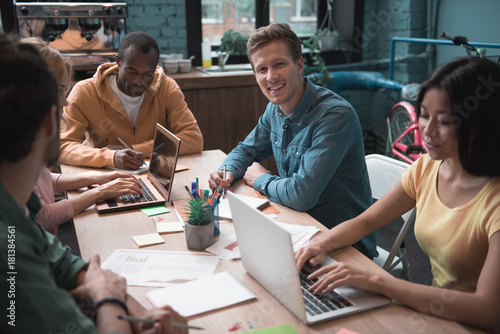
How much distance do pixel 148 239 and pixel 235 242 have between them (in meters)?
0.27

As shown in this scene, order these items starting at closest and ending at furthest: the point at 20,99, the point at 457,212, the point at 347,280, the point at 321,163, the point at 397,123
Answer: the point at 20,99 < the point at 347,280 < the point at 457,212 < the point at 321,163 < the point at 397,123

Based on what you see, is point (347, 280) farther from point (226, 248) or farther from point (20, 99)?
point (20, 99)

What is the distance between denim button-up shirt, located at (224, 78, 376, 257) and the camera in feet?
5.89

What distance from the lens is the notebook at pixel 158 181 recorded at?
5.90 ft

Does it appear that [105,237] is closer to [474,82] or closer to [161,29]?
[474,82]

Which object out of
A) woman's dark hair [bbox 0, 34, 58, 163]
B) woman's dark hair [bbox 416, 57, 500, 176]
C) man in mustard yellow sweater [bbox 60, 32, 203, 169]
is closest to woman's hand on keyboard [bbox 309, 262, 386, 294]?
woman's dark hair [bbox 416, 57, 500, 176]

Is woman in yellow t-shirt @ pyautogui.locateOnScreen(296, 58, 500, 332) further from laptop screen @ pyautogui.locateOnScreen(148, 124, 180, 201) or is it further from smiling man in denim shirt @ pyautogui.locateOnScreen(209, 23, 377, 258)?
laptop screen @ pyautogui.locateOnScreen(148, 124, 180, 201)

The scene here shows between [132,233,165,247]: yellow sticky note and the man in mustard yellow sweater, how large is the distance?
0.80 meters

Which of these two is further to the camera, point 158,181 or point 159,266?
point 158,181

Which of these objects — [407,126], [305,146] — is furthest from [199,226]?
[407,126]

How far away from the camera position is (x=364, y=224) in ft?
5.05

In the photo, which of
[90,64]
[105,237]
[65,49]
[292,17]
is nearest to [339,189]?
[105,237]

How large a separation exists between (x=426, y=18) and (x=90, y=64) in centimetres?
296

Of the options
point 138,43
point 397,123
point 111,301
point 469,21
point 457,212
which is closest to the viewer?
point 111,301
